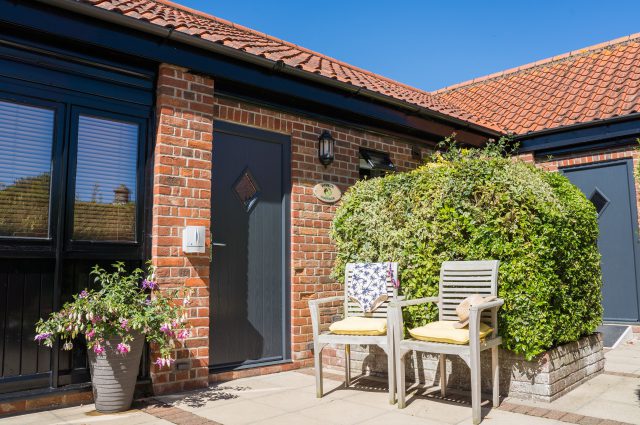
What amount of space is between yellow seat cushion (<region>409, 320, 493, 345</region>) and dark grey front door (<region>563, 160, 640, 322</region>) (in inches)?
179

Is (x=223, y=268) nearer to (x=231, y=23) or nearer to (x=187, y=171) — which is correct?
(x=187, y=171)

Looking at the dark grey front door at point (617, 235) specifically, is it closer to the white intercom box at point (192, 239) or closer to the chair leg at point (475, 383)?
the chair leg at point (475, 383)

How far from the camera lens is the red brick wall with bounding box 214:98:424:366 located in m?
5.56

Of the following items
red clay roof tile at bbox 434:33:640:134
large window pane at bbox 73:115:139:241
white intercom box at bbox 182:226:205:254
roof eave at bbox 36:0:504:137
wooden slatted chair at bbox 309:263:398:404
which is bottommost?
wooden slatted chair at bbox 309:263:398:404

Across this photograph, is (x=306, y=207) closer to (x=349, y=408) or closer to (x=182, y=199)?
(x=182, y=199)

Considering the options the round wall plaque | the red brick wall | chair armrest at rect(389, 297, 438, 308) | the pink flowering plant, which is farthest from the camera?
the round wall plaque

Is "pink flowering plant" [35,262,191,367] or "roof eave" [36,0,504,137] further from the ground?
"roof eave" [36,0,504,137]

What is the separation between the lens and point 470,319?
3.55 metres

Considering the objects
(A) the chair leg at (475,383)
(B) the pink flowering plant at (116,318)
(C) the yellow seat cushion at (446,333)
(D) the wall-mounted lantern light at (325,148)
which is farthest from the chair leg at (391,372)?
(D) the wall-mounted lantern light at (325,148)

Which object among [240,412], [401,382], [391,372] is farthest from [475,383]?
[240,412]

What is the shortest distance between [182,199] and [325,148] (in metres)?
2.00

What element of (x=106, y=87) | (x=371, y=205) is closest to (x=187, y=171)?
(x=106, y=87)

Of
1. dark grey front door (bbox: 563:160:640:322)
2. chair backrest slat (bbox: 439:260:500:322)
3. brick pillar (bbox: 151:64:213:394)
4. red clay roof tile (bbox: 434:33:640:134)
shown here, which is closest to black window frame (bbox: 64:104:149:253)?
brick pillar (bbox: 151:64:213:394)

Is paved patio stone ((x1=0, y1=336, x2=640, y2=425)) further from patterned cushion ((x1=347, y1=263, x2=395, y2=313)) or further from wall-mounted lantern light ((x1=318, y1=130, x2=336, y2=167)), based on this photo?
wall-mounted lantern light ((x1=318, y1=130, x2=336, y2=167))
